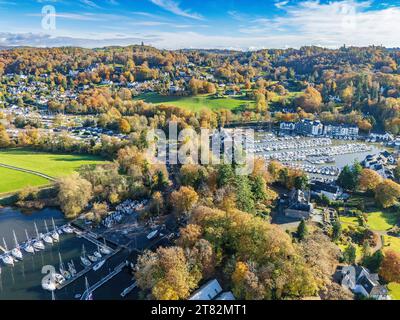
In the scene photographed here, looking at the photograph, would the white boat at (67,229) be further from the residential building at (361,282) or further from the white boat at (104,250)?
the residential building at (361,282)

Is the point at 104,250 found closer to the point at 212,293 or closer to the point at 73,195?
the point at 73,195

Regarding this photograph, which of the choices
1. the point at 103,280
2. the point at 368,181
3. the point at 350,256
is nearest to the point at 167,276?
the point at 103,280

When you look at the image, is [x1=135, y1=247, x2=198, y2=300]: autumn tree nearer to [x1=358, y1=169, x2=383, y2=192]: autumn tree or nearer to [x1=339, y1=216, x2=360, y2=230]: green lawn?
[x1=339, y1=216, x2=360, y2=230]: green lawn

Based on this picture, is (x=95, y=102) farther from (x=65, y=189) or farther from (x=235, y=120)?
(x=65, y=189)

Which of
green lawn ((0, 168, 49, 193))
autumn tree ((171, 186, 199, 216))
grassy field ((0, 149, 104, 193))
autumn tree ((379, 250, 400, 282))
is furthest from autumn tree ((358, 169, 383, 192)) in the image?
green lawn ((0, 168, 49, 193))

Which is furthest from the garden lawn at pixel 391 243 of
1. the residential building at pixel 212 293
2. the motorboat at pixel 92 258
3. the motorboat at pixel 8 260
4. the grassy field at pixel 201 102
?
the grassy field at pixel 201 102
